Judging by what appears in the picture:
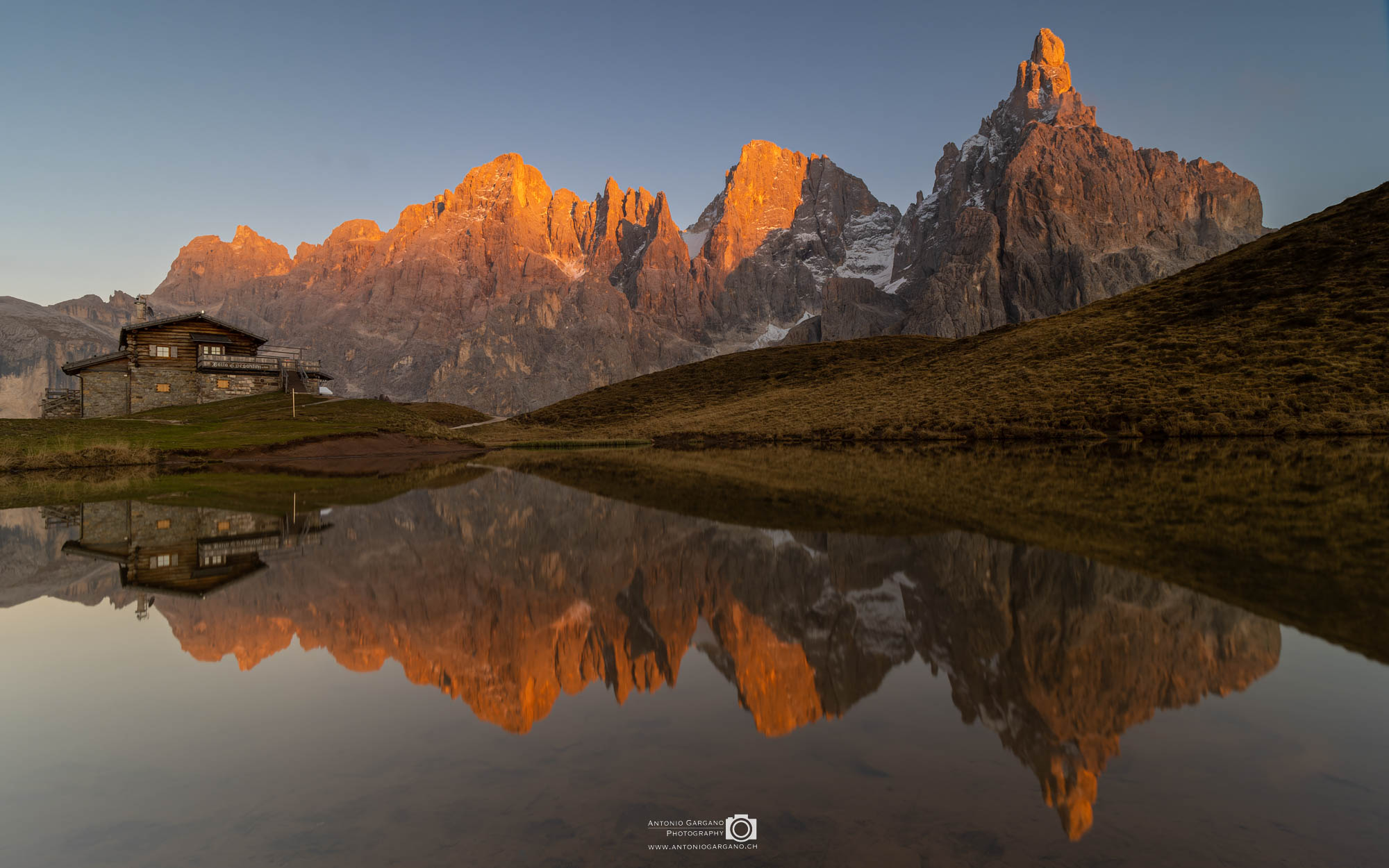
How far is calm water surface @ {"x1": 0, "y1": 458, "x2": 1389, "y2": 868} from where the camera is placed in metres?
3.59

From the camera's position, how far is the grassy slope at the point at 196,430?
1436 inches

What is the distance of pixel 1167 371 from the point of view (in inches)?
1988

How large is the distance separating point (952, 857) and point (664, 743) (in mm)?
2068

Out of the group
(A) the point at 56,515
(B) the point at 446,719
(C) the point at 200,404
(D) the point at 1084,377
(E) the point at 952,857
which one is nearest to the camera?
(E) the point at 952,857

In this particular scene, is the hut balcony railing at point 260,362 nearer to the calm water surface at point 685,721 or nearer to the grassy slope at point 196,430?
the grassy slope at point 196,430

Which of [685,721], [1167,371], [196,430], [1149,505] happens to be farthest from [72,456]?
[1167,371]

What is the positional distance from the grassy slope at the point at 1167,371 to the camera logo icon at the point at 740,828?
151 feet

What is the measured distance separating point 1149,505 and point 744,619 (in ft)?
38.5

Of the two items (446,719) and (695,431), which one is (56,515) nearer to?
(446,719)

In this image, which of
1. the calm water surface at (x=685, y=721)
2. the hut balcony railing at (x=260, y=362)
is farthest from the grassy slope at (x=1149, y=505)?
the hut balcony railing at (x=260, y=362)

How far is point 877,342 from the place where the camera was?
4606 inches

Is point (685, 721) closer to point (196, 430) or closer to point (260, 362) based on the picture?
point (196, 430)

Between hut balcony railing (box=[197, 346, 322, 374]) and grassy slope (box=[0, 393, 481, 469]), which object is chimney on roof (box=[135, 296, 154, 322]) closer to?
hut balcony railing (box=[197, 346, 322, 374])

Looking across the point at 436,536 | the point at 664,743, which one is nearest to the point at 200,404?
the point at 436,536
